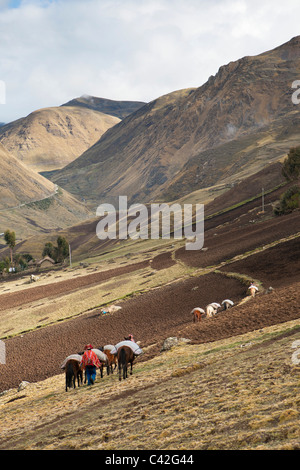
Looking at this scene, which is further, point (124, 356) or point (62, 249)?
point (62, 249)

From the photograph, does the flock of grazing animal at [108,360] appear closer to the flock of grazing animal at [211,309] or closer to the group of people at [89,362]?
the group of people at [89,362]

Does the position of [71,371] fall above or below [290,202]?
below

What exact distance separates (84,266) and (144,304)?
59.6m

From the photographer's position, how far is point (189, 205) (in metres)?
149

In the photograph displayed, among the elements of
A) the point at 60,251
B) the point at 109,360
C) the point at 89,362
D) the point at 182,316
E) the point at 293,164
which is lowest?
the point at 182,316

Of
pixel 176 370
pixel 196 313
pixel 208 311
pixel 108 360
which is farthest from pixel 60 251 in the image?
pixel 176 370

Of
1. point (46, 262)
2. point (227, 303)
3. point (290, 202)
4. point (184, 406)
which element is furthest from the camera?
point (46, 262)

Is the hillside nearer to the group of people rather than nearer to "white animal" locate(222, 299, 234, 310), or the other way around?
the group of people

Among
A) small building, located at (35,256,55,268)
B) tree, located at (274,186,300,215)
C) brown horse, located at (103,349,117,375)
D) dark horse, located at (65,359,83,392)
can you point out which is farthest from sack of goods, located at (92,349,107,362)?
small building, located at (35,256,55,268)

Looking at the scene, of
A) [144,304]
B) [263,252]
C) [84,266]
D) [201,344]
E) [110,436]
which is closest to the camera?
[110,436]

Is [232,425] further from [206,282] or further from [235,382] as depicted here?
[206,282]

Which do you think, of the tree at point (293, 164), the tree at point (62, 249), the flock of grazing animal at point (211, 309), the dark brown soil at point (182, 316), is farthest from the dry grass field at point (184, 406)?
the tree at point (62, 249)

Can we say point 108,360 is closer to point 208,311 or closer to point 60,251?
point 208,311
